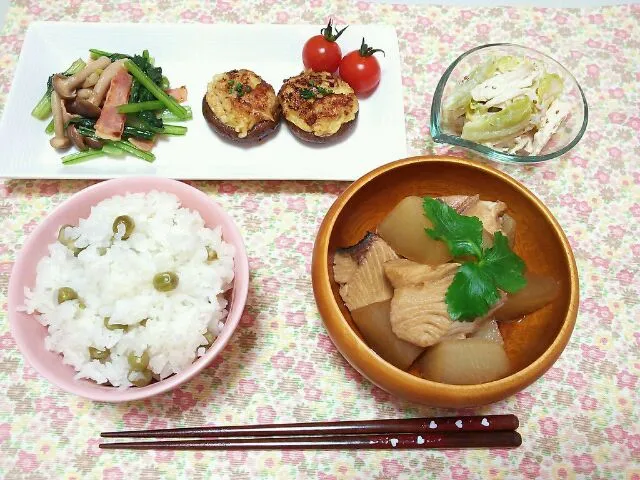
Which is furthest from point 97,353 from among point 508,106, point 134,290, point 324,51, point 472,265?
point 508,106

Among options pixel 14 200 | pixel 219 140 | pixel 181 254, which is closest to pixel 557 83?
pixel 219 140

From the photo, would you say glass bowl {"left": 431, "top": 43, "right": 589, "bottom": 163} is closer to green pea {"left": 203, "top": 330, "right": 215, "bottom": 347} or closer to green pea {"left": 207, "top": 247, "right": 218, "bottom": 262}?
green pea {"left": 207, "top": 247, "right": 218, "bottom": 262}

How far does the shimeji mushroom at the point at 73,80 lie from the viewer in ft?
6.56

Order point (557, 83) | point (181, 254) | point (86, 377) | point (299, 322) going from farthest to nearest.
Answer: point (557, 83), point (299, 322), point (181, 254), point (86, 377)

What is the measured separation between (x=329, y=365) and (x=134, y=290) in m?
0.62

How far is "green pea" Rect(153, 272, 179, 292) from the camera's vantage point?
141cm

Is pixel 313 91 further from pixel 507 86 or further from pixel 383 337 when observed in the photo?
pixel 383 337

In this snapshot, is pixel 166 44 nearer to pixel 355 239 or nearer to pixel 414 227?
pixel 355 239

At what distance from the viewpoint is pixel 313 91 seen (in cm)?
205

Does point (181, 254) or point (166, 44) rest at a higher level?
point (166, 44)

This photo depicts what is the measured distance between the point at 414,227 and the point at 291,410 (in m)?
0.64

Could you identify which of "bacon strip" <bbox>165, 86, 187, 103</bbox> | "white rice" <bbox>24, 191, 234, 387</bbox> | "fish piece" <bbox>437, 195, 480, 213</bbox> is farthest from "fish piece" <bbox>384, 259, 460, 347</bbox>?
"bacon strip" <bbox>165, 86, 187, 103</bbox>

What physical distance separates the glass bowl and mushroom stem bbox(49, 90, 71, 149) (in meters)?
1.31

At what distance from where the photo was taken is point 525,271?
146 centimetres
